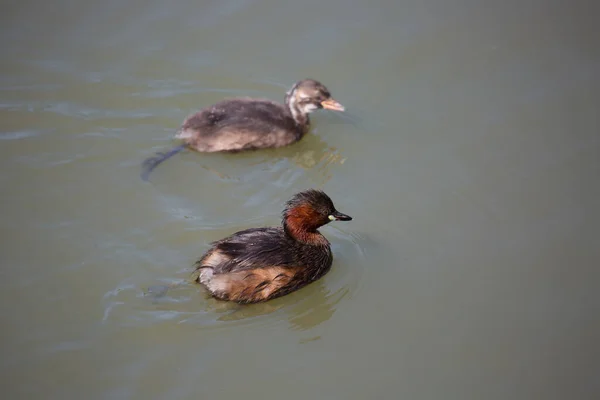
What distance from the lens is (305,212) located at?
226 inches

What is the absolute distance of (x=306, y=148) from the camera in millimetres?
7480

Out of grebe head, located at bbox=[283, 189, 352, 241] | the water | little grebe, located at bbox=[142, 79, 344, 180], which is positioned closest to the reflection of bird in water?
the water

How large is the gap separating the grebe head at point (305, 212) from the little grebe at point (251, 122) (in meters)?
1.59

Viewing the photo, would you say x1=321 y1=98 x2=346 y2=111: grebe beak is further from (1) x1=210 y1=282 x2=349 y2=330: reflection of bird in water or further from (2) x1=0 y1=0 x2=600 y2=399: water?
(1) x1=210 y1=282 x2=349 y2=330: reflection of bird in water

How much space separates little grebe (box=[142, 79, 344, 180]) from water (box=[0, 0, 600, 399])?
14 centimetres

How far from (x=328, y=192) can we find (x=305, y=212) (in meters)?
0.99

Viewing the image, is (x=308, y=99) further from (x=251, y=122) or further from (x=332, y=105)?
(x=251, y=122)

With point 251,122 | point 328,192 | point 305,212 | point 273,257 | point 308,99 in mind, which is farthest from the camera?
point 308,99

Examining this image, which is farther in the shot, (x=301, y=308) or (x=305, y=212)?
(x=305, y=212)

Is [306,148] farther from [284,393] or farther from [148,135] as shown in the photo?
[284,393]

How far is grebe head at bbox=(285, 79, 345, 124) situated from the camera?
24.5ft

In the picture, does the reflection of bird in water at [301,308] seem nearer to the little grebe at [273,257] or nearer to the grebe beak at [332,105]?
the little grebe at [273,257]

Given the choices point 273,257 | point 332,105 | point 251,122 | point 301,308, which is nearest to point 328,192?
point 251,122

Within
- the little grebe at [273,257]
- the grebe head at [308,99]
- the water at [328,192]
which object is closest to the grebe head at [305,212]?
the little grebe at [273,257]
